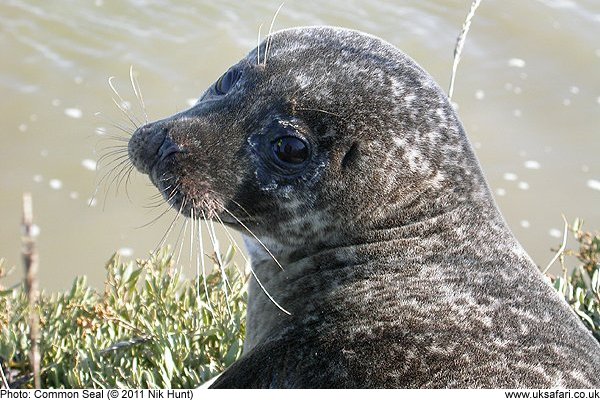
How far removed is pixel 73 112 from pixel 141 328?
255 inches

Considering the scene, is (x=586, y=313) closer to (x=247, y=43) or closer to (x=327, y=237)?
(x=327, y=237)

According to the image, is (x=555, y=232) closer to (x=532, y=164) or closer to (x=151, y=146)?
(x=532, y=164)

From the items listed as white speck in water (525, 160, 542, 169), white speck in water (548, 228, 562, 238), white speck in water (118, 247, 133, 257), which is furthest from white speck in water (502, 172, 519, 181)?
white speck in water (118, 247, 133, 257)

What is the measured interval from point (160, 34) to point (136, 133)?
889cm

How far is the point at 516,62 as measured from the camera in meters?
12.1

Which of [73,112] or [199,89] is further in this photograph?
[199,89]

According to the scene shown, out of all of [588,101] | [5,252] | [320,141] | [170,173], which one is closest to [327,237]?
[320,141]

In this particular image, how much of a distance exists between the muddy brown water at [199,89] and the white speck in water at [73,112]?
15 mm

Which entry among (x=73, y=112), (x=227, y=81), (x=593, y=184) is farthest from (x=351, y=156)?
(x=73, y=112)

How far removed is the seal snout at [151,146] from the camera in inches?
131

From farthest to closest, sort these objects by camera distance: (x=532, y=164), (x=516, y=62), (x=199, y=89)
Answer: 1. (x=516, y=62)
2. (x=199, y=89)
3. (x=532, y=164)

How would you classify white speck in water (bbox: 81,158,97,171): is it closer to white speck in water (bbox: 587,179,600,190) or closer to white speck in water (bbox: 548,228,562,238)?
white speck in water (bbox: 548,228,562,238)

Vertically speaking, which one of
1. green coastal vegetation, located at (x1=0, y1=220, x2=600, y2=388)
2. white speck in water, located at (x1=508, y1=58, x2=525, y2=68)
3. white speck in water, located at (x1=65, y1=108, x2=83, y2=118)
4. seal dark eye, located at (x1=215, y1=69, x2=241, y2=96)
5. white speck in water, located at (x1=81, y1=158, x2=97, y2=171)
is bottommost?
white speck in water, located at (x1=508, y1=58, x2=525, y2=68)

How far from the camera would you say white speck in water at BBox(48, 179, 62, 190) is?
9078 millimetres
